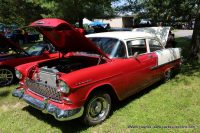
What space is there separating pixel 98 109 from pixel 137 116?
82 cm

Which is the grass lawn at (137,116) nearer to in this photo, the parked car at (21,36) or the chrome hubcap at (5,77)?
the chrome hubcap at (5,77)

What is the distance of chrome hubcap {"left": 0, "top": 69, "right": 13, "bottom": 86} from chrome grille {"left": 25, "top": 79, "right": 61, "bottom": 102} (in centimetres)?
267

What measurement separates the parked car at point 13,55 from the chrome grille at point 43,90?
266 cm

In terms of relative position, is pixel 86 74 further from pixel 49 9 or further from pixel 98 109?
pixel 49 9

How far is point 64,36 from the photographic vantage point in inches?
182

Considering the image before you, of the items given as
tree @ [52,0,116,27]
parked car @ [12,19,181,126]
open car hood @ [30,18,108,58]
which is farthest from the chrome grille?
tree @ [52,0,116,27]

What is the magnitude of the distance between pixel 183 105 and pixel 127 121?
1432 millimetres

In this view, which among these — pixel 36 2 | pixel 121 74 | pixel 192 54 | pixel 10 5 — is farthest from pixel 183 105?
pixel 10 5

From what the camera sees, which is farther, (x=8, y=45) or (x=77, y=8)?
(x=77, y=8)

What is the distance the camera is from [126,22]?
5288 cm

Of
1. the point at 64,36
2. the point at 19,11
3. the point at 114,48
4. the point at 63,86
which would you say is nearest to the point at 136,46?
the point at 114,48

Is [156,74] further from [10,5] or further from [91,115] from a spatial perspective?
[10,5]

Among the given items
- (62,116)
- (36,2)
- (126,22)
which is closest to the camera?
(62,116)

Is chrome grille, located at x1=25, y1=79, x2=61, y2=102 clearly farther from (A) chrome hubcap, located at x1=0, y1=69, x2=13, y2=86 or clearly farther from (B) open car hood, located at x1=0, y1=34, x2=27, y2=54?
(B) open car hood, located at x1=0, y1=34, x2=27, y2=54
